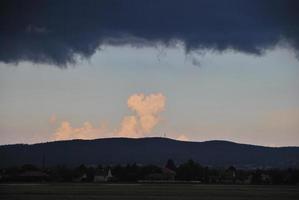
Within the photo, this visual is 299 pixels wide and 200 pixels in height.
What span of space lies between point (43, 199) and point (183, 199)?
13858 mm

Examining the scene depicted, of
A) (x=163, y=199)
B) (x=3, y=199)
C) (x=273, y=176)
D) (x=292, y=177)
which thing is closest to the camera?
(x=3, y=199)

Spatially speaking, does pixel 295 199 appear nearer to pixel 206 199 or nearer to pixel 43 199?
pixel 206 199

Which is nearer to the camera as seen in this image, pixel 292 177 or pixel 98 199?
A: pixel 98 199

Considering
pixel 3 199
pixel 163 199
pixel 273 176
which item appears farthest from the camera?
pixel 273 176

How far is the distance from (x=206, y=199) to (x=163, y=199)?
4.46 m

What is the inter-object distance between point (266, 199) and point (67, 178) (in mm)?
134891

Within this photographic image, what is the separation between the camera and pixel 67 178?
197250 mm

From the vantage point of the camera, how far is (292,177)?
166 m

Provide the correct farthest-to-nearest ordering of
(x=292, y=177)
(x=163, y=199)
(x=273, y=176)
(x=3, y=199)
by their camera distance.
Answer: (x=273, y=176) < (x=292, y=177) < (x=163, y=199) < (x=3, y=199)

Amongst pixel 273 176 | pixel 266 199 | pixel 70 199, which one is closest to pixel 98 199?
pixel 70 199

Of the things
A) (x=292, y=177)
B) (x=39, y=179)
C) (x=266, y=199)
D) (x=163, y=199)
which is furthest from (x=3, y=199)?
(x=39, y=179)

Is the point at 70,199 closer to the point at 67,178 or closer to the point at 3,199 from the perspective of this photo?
the point at 3,199

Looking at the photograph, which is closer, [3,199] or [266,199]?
[3,199]

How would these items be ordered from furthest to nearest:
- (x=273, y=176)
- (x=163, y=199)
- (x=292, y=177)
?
(x=273, y=176) < (x=292, y=177) < (x=163, y=199)
